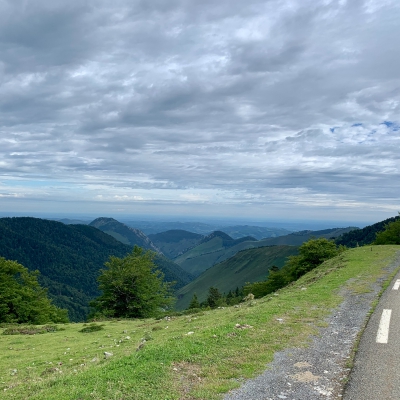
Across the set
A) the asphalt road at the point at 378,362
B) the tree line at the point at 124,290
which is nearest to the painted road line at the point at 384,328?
the asphalt road at the point at 378,362

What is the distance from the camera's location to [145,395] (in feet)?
25.8

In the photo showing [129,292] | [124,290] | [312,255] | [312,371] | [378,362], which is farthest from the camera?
[129,292]

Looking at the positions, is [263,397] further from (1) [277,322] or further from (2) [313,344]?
(1) [277,322]

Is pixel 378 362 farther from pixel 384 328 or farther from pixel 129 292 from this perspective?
pixel 129 292

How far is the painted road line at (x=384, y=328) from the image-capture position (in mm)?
11123

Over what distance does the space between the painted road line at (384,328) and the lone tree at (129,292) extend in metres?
46.5

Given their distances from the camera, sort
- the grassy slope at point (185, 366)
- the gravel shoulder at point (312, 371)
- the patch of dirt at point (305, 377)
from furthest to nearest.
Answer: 1. the patch of dirt at point (305, 377)
2. the grassy slope at point (185, 366)
3. the gravel shoulder at point (312, 371)

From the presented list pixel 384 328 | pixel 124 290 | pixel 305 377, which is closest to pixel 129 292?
pixel 124 290

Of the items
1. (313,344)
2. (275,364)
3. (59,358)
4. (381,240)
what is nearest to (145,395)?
(275,364)

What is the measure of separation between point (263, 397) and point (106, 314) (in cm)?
4903

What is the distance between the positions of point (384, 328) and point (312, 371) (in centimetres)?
530

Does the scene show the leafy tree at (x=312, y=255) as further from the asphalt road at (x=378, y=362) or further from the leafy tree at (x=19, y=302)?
the leafy tree at (x=19, y=302)

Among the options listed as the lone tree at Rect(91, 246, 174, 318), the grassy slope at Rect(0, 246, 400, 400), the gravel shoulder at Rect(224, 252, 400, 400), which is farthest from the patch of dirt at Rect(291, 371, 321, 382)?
the lone tree at Rect(91, 246, 174, 318)

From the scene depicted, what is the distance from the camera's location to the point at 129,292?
55.4 metres
